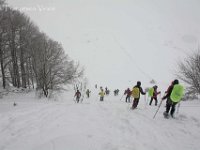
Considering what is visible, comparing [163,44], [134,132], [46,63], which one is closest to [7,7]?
[46,63]

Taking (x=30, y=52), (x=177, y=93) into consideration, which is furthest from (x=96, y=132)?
(x=30, y=52)

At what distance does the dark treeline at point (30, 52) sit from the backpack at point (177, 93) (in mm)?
13066

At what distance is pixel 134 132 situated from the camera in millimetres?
5992

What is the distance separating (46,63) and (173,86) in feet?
45.9

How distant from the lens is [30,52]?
19.1 meters

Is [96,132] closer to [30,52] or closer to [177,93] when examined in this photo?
[177,93]

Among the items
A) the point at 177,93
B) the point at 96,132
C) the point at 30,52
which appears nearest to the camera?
the point at 96,132

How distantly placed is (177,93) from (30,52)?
55.3 feet

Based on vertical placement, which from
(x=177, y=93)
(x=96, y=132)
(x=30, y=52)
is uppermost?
(x=30, y=52)

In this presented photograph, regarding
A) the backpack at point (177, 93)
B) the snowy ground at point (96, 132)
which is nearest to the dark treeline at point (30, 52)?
the snowy ground at point (96, 132)

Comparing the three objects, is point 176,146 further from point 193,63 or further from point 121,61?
point 121,61

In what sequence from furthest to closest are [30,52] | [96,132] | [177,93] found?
[30,52] → [177,93] → [96,132]

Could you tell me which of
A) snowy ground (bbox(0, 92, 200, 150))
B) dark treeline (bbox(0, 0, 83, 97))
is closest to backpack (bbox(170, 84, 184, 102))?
snowy ground (bbox(0, 92, 200, 150))

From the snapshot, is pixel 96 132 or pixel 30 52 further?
pixel 30 52
